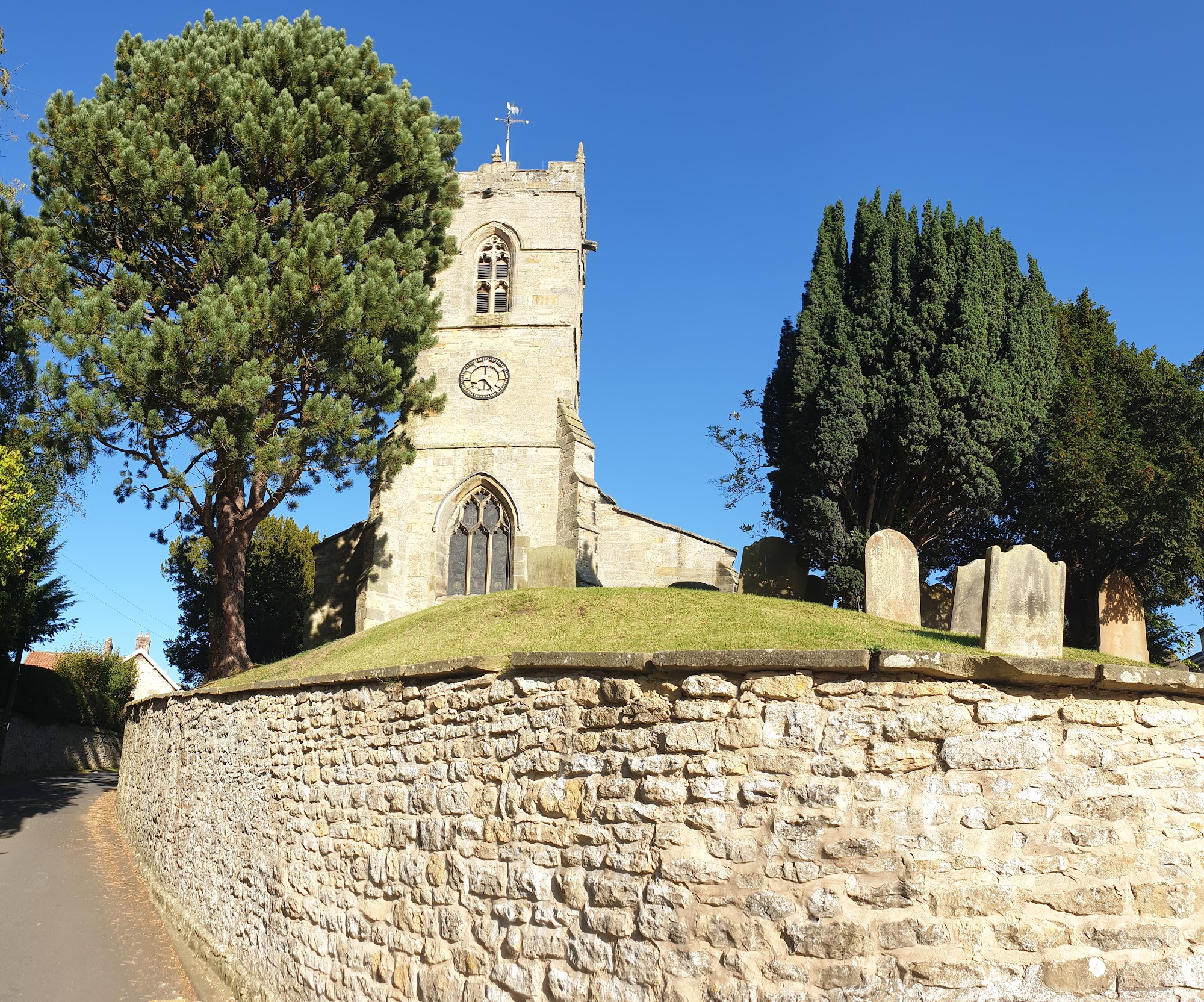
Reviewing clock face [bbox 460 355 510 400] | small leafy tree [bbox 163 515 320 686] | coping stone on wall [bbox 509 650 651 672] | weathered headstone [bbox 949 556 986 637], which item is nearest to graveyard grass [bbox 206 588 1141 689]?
weathered headstone [bbox 949 556 986 637]

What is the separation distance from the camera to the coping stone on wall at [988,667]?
17.9ft

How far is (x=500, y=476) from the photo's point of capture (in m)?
22.3

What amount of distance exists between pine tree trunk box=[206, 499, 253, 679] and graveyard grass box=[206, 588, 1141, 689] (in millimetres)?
1627

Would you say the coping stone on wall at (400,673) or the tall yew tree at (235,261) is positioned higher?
the tall yew tree at (235,261)

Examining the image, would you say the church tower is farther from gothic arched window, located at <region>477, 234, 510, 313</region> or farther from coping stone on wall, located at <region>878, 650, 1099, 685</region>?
coping stone on wall, located at <region>878, 650, 1099, 685</region>

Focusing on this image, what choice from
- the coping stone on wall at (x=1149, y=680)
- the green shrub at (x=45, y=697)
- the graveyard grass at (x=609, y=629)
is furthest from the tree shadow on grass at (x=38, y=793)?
the coping stone on wall at (x=1149, y=680)

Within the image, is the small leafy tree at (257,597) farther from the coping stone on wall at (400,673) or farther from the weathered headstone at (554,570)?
the coping stone on wall at (400,673)

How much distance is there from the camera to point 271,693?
1023cm

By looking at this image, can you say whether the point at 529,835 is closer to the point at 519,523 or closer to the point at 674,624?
the point at 674,624

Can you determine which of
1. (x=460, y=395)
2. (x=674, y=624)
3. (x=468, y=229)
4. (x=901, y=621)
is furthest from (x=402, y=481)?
(x=901, y=621)

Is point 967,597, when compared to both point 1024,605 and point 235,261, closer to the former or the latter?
point 1024,605

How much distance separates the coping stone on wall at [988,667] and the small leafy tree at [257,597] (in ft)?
97.2

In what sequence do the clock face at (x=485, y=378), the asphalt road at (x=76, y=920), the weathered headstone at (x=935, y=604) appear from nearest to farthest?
the asphalt road at (x=76, y=920), the weathered headstone at (x=935, y=604), the clock face at (x=485, y=378)

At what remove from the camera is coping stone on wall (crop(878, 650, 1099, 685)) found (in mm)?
5453
